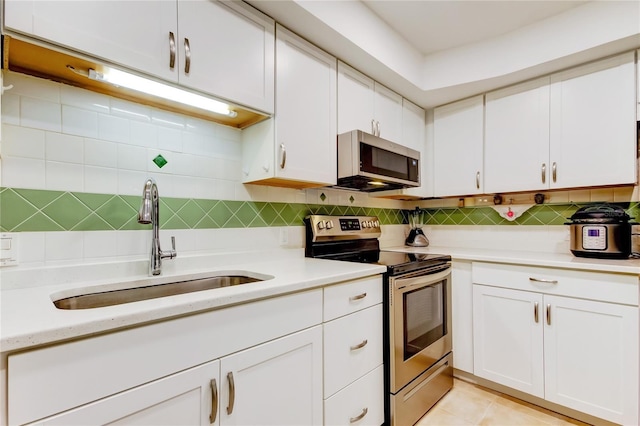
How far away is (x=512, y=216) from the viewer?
2459 mm

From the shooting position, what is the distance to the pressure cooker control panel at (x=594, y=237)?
180cm

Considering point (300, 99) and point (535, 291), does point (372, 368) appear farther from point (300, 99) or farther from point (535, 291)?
point (300, 99)

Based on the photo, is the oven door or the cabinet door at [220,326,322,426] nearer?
the cabinet door at [220,326,322,426]

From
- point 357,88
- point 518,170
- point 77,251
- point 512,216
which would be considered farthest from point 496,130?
point 77,251

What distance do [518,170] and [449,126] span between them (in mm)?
668

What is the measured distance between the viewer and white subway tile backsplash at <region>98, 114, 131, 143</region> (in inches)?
50.4

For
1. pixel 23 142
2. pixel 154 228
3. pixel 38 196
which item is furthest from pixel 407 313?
pixel 23 142

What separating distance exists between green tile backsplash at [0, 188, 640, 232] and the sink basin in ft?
0.91

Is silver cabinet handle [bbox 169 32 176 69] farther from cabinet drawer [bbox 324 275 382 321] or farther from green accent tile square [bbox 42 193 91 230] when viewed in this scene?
cabinet drawer [bbox 324 275 382 321]

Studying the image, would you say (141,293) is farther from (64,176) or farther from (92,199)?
(64,176)

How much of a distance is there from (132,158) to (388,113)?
172 centimetres

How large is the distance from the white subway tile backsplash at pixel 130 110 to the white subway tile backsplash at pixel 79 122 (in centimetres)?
8

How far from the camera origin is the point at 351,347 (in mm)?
1426

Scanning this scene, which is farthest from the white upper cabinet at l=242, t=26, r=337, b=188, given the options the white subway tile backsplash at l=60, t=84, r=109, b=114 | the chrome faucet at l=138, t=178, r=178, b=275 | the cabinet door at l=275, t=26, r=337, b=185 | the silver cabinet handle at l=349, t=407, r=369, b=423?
the silver cabinet handle at l=349, t=407, r=369, b=423
